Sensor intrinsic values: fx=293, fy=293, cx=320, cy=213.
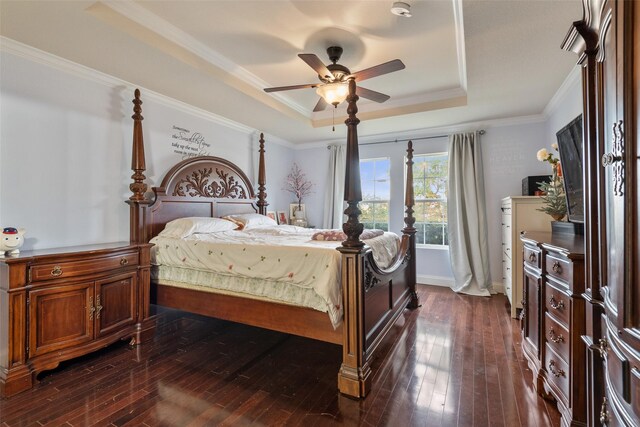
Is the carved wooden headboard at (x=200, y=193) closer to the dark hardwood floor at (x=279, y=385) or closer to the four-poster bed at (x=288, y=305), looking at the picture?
the four-poster bed at (x=288, y=305)

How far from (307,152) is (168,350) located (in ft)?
13.6

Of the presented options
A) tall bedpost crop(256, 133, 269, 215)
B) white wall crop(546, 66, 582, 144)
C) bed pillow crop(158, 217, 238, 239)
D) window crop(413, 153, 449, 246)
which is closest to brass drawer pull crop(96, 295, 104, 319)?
bed pillow crop(158, 217, 238, 239)

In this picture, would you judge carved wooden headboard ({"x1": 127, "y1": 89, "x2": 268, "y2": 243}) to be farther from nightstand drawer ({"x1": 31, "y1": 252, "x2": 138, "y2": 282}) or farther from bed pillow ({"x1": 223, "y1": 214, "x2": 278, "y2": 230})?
nightstand drawer ({"x1": 31, "y1": 252, "x2": 138, "y2": 282})

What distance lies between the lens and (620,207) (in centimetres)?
84

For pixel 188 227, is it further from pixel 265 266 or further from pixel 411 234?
pixel 411 234

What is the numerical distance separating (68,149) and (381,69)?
281cm

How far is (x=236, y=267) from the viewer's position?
7.97 ft

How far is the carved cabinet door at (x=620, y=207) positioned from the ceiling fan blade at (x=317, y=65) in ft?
5.22

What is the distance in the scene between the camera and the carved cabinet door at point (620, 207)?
0.77m

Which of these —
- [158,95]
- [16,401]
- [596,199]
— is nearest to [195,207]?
[158,95]

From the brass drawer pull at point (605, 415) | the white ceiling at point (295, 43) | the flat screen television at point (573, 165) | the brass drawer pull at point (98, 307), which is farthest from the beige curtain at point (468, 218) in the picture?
the brass drawer pull at point (98, 307)

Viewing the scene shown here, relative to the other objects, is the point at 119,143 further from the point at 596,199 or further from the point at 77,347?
the point at 596,199

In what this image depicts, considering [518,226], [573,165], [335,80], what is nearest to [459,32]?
[335,80]

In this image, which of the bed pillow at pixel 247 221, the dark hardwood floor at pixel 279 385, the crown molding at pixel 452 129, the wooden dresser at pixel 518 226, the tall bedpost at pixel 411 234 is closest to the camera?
the dark hardwood floor at pixel 279 385
